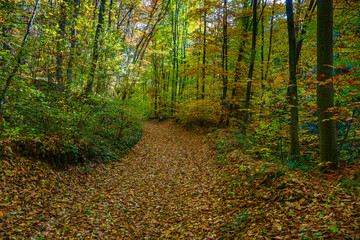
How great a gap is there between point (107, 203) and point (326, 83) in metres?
6.51

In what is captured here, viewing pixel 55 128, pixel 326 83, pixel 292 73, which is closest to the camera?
pixel 326 83

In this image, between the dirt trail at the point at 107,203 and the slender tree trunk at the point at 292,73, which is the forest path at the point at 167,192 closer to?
the dirt trail at the point at 107,203

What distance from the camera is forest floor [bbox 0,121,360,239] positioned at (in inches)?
128

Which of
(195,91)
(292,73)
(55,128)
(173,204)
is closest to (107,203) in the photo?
(173,204)

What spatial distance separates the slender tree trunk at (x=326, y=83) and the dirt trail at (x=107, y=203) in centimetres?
298

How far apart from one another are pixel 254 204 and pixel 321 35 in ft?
13.9

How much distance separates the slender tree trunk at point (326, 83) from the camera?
412 centimetres

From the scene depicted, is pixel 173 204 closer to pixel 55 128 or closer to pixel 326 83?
pixel 55 128

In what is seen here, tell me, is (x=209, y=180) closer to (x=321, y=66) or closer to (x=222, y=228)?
(x=222, y=228)

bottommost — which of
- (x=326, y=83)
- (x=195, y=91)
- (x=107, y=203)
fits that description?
(x=107, y=203)

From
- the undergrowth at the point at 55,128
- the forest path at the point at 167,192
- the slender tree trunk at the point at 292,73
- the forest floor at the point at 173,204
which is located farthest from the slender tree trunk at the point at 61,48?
the slender tree trunk at the point at 292,73

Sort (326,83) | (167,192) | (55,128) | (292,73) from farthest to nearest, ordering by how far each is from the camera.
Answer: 1. (55,128)
2. (167,192)
3. (292,73)
4. (326,83)

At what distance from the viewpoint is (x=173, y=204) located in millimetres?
5605

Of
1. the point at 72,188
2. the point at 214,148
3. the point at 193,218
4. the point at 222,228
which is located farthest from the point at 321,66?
the point at 72,188
